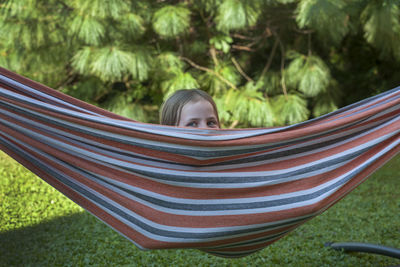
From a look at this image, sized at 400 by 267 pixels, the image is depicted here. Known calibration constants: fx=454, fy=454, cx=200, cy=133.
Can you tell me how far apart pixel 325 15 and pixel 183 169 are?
2505 mm

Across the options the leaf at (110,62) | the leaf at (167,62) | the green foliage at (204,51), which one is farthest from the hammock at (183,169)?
the leaf at (167,62)

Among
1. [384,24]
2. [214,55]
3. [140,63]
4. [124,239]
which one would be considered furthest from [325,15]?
[124,239]

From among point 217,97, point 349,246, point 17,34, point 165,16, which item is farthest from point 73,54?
point 349,246

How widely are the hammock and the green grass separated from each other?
0.90 m

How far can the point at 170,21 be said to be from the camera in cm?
336

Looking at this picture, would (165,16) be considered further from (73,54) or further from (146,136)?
(146,136)

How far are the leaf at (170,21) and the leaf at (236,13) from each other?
29 cm

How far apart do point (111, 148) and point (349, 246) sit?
1.31 metres

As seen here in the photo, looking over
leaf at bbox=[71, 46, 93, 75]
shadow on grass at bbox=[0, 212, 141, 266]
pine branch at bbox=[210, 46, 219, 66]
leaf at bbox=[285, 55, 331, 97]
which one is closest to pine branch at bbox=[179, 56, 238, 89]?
pine branch at bbox=[210, 46, 219, 66]

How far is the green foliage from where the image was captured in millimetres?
3264

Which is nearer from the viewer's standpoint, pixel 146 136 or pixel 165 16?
pixel 146 136

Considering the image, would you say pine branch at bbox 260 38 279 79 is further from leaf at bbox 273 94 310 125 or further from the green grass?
the green grass

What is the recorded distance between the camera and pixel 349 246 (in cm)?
200

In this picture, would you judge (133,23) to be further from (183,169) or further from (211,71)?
(183,169)
